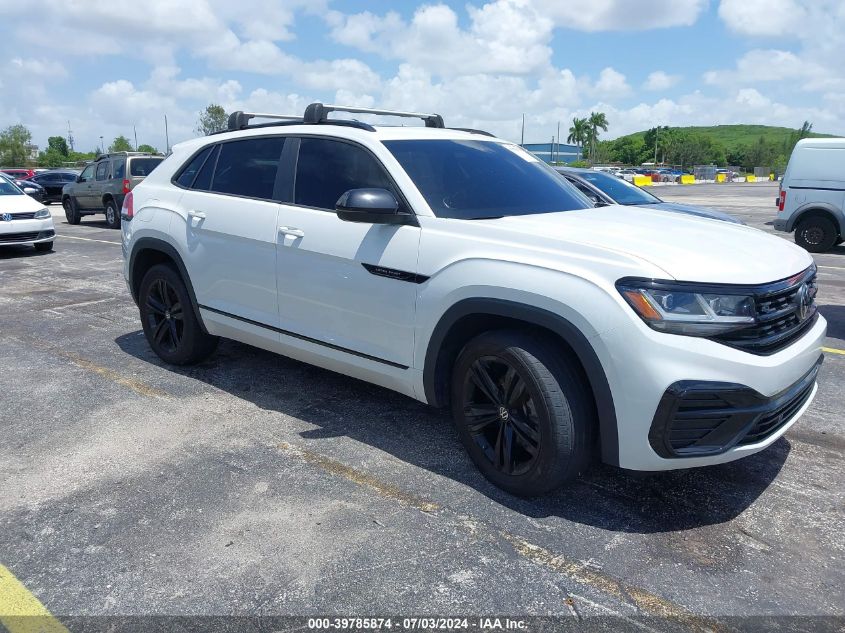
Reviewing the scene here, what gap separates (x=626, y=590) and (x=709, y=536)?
0.61 meters

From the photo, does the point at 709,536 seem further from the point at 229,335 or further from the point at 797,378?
the point at 229,335

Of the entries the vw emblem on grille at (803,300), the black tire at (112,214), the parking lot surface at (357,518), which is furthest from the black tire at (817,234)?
the black tire at (112,214)

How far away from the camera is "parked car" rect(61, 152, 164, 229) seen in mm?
16422

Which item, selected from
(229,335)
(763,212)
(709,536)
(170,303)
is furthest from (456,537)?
(763,212)

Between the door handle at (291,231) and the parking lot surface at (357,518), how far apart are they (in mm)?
1158

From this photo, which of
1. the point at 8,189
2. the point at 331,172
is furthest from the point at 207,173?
the point at 8,189

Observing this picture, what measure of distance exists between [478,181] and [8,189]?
12224mm

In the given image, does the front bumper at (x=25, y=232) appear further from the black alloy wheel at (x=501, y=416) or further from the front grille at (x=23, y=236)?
the black alloy wheel at (x=501, y=416)

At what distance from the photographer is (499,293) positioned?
3201 millimetres

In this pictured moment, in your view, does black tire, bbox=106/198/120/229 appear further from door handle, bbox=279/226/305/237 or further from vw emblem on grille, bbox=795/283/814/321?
vw emblem on grille, bbox=795/283/814/321

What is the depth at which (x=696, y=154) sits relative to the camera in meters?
121

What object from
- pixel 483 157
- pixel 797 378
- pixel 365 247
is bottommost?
pixel 797 378

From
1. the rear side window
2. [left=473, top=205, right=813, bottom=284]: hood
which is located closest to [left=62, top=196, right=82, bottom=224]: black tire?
the rear side window

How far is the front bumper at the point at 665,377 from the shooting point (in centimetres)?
279
